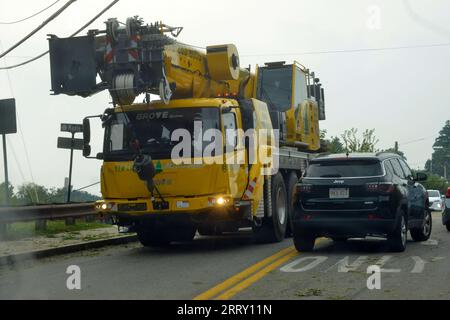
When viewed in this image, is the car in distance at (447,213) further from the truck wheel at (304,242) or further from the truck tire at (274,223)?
the truck wheel at (304,242)

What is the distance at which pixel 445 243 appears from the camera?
46.3 feet

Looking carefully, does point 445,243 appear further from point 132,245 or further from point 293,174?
point 132,245

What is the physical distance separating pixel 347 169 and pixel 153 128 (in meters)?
3.44

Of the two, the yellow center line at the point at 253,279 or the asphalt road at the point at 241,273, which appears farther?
the asphalt road at the point at 241,273

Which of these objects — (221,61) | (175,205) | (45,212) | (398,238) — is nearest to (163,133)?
(175,205)

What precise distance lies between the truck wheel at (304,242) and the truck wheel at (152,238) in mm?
3254

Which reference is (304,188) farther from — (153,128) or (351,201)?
(153,128)

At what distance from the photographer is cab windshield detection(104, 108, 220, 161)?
12.2 meters

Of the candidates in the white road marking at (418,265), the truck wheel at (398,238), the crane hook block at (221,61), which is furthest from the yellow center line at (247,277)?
the crane hook block at (221,61)

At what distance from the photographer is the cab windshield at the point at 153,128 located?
12234 mm

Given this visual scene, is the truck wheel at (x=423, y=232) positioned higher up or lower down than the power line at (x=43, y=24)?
lower down

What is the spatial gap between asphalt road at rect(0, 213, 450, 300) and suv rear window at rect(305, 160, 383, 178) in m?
1.33

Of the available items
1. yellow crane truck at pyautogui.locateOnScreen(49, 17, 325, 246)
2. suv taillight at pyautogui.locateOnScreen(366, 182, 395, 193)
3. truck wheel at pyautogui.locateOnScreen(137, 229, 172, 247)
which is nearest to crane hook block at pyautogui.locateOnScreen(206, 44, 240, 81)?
yellow crane truck at pyautogui.locateOnScreen(49, 17, 325, 246)

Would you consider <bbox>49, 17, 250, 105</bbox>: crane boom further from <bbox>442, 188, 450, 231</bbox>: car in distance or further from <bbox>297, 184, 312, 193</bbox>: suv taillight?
<bbox>442, 188, 450, 231</bbox>: car in distance
